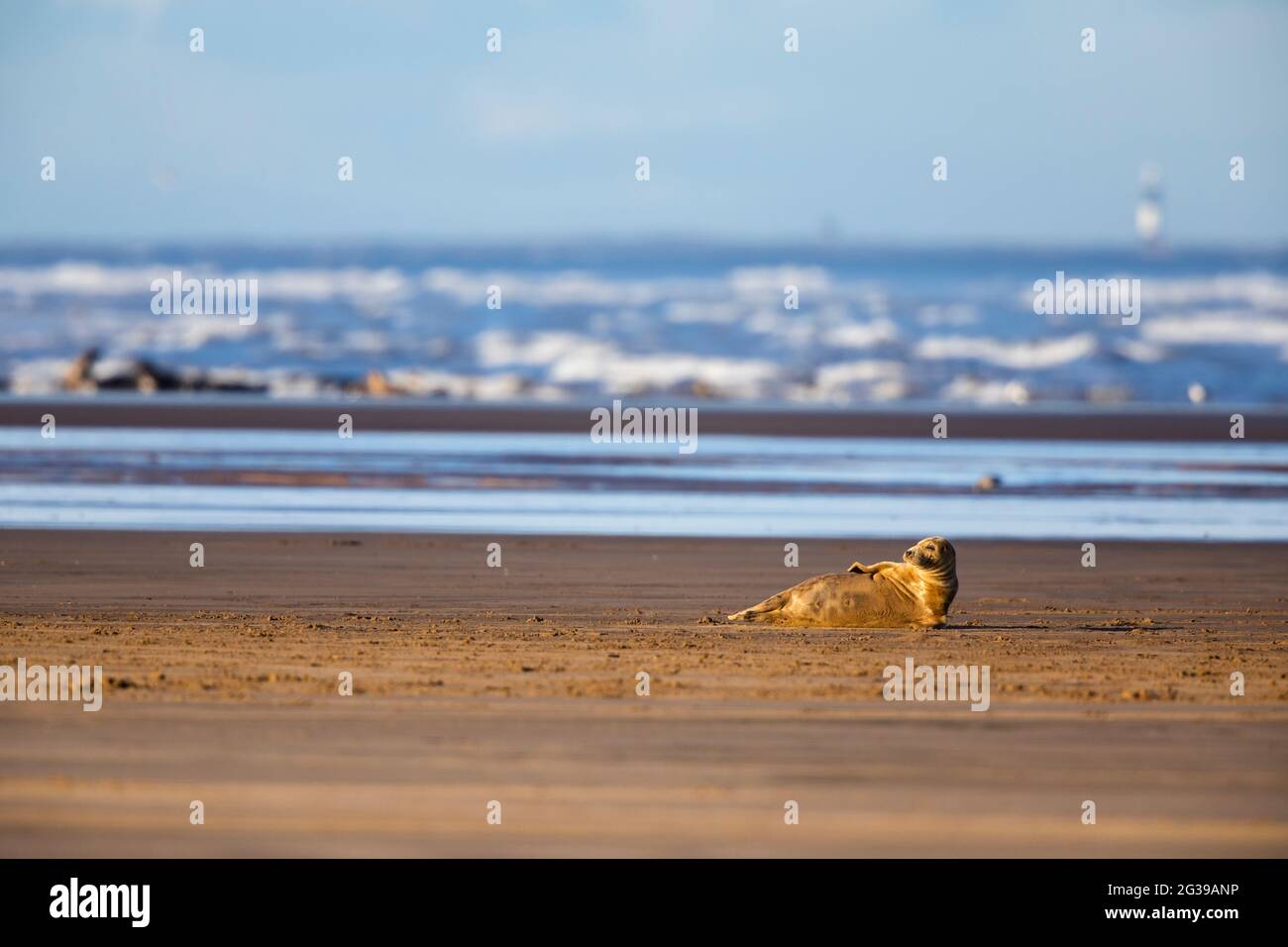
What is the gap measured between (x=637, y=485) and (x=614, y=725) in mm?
11583

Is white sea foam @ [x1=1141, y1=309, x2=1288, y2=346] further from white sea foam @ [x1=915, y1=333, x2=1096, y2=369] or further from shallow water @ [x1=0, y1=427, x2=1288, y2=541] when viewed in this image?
shallow water @ [x1=0, y1=427, x2=1288, y2=541]

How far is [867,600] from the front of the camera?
9.91 meters

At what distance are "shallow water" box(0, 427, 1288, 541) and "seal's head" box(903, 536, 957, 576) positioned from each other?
4812 mm

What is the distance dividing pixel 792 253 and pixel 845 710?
81.9m

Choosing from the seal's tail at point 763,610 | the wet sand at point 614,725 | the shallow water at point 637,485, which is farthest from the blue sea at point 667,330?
the seal's tail at point 763,610

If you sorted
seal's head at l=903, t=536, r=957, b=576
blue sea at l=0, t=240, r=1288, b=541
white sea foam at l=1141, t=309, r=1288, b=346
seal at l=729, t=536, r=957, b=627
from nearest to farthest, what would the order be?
seal's head at l=903, t=536, r=957, b=576 < seal at l=729, t=536, r=957, b=627 < blue sea at l=0, t=240, r=1288, b=541 < white sea foam at l=1141, t=309, r=1288, b=346

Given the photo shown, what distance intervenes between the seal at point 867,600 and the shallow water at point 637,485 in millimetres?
4550

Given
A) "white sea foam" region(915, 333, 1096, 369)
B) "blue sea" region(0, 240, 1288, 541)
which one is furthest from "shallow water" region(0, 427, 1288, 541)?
"white sea foam" region(915, 333, 1096, 369)

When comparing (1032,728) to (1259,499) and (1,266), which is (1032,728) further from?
(1,266)

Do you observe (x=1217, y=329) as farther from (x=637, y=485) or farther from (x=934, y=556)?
(x=934, y=556)

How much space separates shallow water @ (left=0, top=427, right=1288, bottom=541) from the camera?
1524 cm

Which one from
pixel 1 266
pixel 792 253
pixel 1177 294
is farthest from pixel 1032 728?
pixel 792 253

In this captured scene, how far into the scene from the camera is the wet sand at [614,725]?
19.1 feet

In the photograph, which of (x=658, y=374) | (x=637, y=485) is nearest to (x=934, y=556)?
(x=637, y=485)
